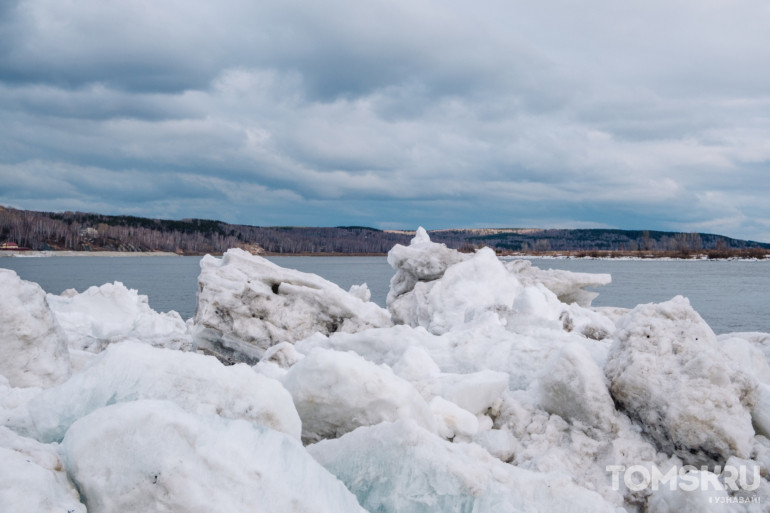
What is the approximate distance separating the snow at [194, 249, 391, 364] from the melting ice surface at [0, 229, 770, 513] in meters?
2.96

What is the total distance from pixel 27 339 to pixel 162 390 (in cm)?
301

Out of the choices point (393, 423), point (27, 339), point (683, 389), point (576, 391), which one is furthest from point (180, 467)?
point (27, 339)

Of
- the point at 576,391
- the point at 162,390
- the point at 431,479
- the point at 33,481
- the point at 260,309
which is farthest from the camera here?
the point at 260,309

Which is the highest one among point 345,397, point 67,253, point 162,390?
point 162,390

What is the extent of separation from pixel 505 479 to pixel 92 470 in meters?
2.02

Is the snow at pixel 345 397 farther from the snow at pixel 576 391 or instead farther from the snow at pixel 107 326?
the snow at pixel 107 326

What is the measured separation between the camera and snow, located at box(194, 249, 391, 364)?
416 inches

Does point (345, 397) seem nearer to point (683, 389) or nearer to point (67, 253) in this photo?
point (683, 389)

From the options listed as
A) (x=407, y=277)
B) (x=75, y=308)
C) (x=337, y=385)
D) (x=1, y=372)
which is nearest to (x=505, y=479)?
(x=337, y=385)

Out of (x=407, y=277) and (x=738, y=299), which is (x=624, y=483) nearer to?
(x=407, y=277)

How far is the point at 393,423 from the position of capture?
338 centimetres

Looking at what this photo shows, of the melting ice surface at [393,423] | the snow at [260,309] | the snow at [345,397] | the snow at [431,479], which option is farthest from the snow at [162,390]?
the snow at [260,309]

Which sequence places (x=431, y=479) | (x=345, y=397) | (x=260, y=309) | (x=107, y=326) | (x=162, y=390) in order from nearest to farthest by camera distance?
(x=431, y=479), (x=162, y=390), (x=345, y=397), (x=260, y=309), (x=107, y=326)

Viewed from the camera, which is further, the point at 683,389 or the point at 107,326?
the point at 107,326
